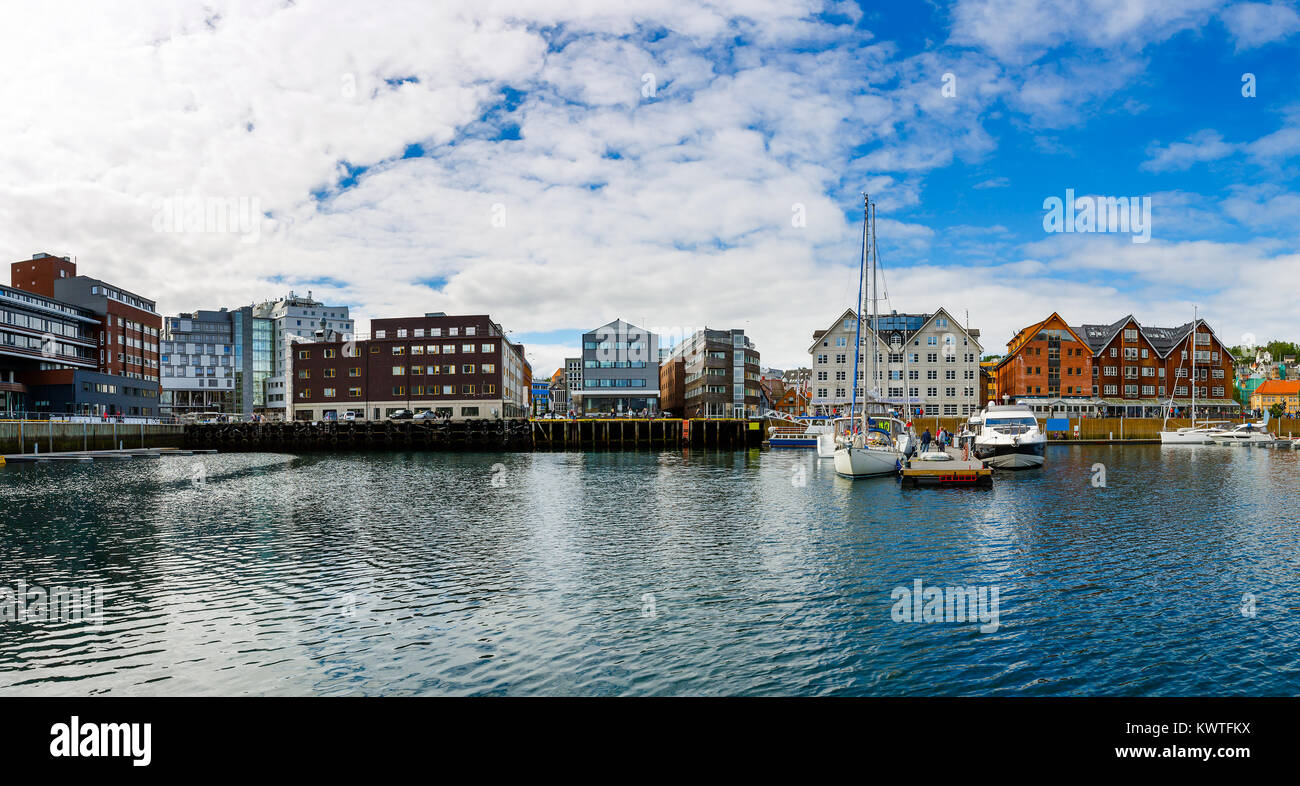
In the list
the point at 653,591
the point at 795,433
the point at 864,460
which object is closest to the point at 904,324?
the point at 795,433

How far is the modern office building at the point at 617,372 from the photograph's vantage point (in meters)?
139

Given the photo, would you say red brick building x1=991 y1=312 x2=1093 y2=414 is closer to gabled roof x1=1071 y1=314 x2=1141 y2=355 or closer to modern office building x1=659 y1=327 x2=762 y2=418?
gabled roof x1=1071 y1=314 x2=1141 y2=355

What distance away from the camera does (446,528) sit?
34312mm

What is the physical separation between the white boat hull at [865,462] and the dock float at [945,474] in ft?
13.2

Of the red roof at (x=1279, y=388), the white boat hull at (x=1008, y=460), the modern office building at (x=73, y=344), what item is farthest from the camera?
the red roof at (x=1279, y=388)

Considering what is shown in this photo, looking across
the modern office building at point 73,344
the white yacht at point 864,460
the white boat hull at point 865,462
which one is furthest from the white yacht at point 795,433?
the modern office building at point 73,344

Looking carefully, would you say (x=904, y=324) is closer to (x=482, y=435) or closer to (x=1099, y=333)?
(x=1099, y=333)

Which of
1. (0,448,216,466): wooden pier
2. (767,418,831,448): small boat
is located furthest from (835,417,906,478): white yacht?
(0,448,216,466): wooden pier

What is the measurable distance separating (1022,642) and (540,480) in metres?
44.7

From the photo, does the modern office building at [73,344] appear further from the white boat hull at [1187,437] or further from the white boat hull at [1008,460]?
the white boat hull at [1187,437]

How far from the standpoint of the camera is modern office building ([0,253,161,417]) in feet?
368

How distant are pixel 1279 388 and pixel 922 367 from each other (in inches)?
4010

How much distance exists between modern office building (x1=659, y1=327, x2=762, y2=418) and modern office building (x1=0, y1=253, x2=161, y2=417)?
111m

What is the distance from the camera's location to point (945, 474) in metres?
50.0
